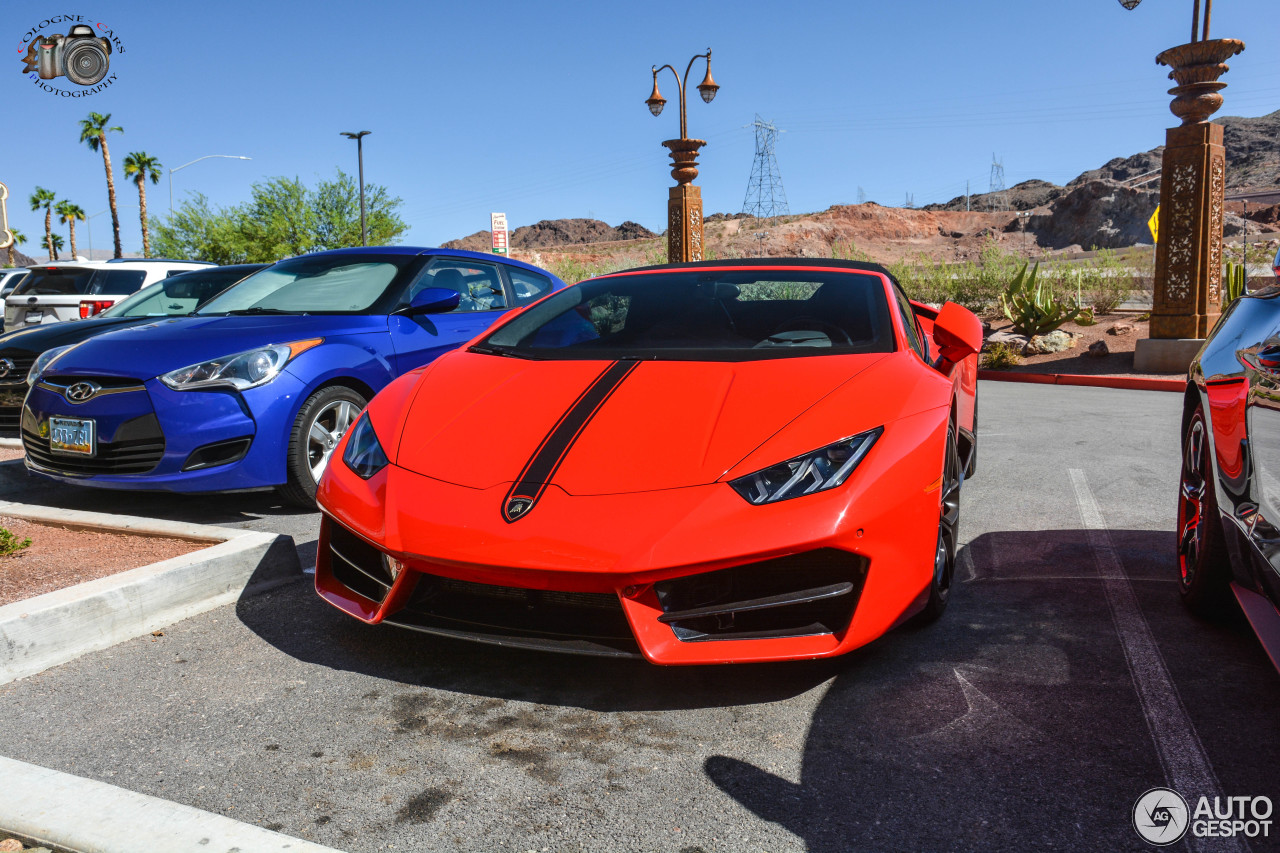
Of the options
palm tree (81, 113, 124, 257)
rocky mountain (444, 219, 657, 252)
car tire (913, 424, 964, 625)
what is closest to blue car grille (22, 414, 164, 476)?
car tire (913, 424, 964, 625)

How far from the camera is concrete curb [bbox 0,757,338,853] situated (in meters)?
1.98

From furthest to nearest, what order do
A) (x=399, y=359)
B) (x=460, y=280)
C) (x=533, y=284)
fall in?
(x=533, y=284), (x=460, y=280), (x=399, y=359)

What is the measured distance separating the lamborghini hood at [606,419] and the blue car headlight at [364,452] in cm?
8

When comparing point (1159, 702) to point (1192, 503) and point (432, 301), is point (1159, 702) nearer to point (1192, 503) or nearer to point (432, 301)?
point (1192, 503)

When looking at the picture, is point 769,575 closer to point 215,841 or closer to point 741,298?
point 215,841

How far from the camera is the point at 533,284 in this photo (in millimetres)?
6926

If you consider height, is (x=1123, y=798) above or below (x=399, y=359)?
below

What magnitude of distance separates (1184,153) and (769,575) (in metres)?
13.4

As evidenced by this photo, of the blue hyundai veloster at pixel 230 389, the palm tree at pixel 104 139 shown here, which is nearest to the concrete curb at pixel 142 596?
the blue hyundai veloster at pixel 230 389

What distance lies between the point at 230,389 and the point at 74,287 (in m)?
7.72

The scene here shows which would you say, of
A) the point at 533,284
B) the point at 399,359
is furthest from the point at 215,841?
the point at 533,284

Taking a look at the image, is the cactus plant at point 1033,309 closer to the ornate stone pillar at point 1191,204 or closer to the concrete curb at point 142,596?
the ornate stone pillar at point 1191,204

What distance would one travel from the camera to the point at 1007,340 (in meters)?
16.1

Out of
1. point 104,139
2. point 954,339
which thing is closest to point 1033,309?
point 954,339
